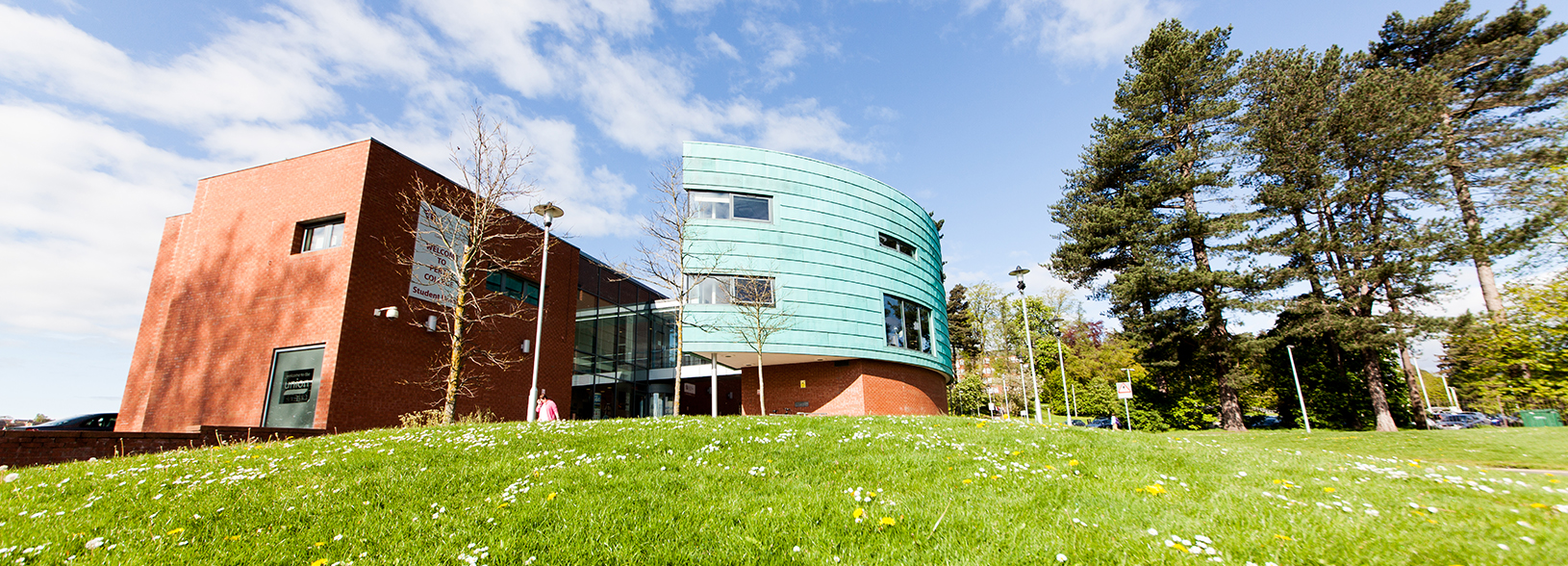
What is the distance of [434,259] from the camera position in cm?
1970

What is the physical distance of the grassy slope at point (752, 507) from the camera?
4.46m

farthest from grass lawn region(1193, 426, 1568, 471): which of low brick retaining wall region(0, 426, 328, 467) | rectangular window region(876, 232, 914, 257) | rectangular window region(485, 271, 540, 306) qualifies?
rectangular window region(485, 271, 540, 306)

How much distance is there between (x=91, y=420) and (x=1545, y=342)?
48.8m

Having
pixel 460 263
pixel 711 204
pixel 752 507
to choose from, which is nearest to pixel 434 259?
pixel 460 263

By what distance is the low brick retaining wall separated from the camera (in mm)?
10152

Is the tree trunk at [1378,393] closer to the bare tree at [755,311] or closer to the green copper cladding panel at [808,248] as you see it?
the green copper cladding panel at [808,248]

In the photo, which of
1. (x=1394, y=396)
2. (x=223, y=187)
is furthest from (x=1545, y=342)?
(x=223, y=187)

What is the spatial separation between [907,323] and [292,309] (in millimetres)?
22362

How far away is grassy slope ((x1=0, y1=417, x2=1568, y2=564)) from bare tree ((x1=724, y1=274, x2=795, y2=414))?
12.3 m

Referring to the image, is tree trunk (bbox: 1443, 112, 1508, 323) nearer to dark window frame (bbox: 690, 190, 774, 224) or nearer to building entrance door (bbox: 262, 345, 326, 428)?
dark window frame (bbox: 690, 190, 774, 224)

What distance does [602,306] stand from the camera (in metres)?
29.3

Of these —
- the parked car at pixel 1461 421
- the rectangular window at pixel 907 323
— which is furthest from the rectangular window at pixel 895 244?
the parked car at pixel 1461 421

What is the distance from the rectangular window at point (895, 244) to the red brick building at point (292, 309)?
17627 mm

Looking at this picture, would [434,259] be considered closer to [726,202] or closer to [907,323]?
[726,202]
